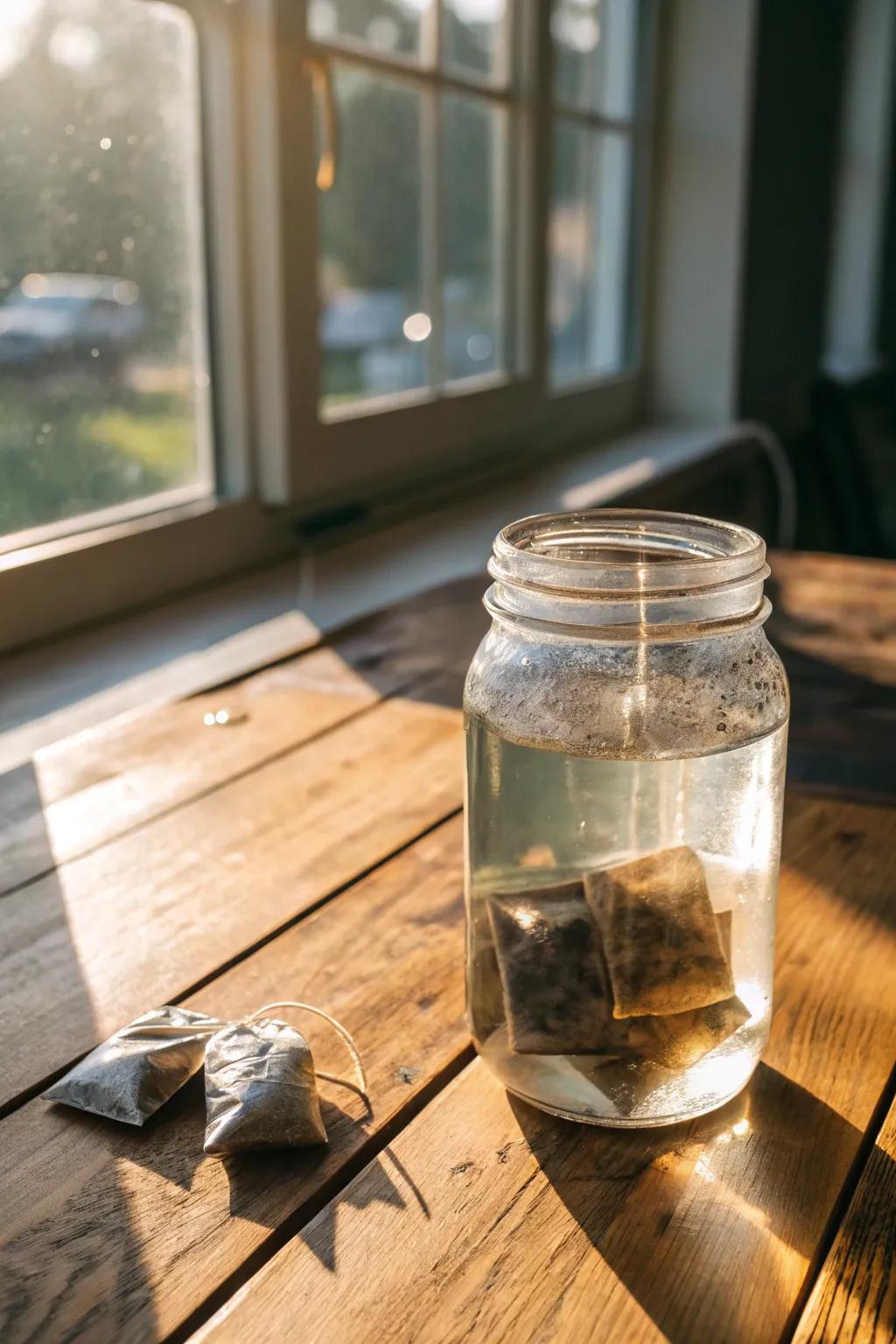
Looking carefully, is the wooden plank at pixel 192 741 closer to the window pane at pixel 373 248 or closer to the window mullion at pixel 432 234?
the window pane at pixel 373 248

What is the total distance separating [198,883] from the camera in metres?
0.75

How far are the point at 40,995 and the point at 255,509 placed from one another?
1.12 m

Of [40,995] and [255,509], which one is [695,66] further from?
[40,995]

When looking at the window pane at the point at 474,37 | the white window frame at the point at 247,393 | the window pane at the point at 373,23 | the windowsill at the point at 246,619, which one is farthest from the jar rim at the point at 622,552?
the window pane at the point at 474,37

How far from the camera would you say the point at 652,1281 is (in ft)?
1.49

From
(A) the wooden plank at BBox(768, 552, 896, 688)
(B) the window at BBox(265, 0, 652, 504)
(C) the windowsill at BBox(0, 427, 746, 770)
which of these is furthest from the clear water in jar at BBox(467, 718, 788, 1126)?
(B) the window at BBox(265, 0, 652, 504)

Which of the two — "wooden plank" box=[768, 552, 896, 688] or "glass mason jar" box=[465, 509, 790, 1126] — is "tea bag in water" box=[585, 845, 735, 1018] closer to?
"glass mason jar" box=[465, 509, 790, 1126]

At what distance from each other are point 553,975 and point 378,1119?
10cm

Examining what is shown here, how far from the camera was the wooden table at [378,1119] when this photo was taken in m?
0.45

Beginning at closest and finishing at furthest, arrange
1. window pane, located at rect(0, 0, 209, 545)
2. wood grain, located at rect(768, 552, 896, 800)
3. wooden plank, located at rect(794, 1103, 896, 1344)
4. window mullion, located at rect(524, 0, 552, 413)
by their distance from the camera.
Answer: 1. wooden plank, located at rect(794, 1103, 896, 1344)
2. wood grain, located at rect(768, 552, 896, 800)
3. window pane, located at rect(0, 0, 209, 545)
4. window mullion, located at rect(524, 0, 552, 413)

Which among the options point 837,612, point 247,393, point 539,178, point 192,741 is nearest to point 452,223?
point 539,178

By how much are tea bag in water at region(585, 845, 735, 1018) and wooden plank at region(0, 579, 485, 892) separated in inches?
15.0

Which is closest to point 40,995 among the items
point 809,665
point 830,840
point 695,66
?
point 830,840

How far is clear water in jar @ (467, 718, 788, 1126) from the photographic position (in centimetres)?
54
